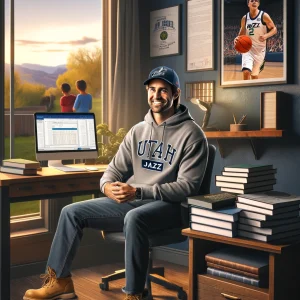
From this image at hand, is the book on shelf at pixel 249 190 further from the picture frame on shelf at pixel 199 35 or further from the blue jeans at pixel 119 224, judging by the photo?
the picture frame on shelf at pixel 199 35

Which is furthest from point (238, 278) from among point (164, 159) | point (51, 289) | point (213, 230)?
point (51, 289)

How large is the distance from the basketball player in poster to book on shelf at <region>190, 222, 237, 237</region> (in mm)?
1311

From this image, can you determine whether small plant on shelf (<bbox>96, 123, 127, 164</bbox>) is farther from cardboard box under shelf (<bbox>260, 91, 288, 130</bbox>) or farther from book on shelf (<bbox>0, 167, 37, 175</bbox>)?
cardboard box under shelf (<bbox>260, 91, 288, 130</bbox>)

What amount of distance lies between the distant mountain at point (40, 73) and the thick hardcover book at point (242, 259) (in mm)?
4438

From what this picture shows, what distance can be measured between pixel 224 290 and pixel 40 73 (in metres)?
5.07

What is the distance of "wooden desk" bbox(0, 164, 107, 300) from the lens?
3.08 m

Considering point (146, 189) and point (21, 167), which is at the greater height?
point (21, 167)

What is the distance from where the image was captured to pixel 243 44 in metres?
3.60

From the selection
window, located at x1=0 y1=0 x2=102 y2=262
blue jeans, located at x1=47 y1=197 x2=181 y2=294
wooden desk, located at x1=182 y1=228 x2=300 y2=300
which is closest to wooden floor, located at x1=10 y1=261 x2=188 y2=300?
blue jeans, located at x1=47 y1=197 x2=181 y2=294

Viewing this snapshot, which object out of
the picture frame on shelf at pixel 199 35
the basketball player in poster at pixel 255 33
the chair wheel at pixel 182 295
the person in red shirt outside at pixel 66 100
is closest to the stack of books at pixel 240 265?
the chair wheel at pixel 182 295

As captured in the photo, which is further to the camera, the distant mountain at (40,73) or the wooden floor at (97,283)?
the distant mountain at (40,73)

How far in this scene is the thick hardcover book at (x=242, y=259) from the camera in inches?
100

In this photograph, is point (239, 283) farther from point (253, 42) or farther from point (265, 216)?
point (253, 42)

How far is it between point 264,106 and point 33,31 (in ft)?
13.7
